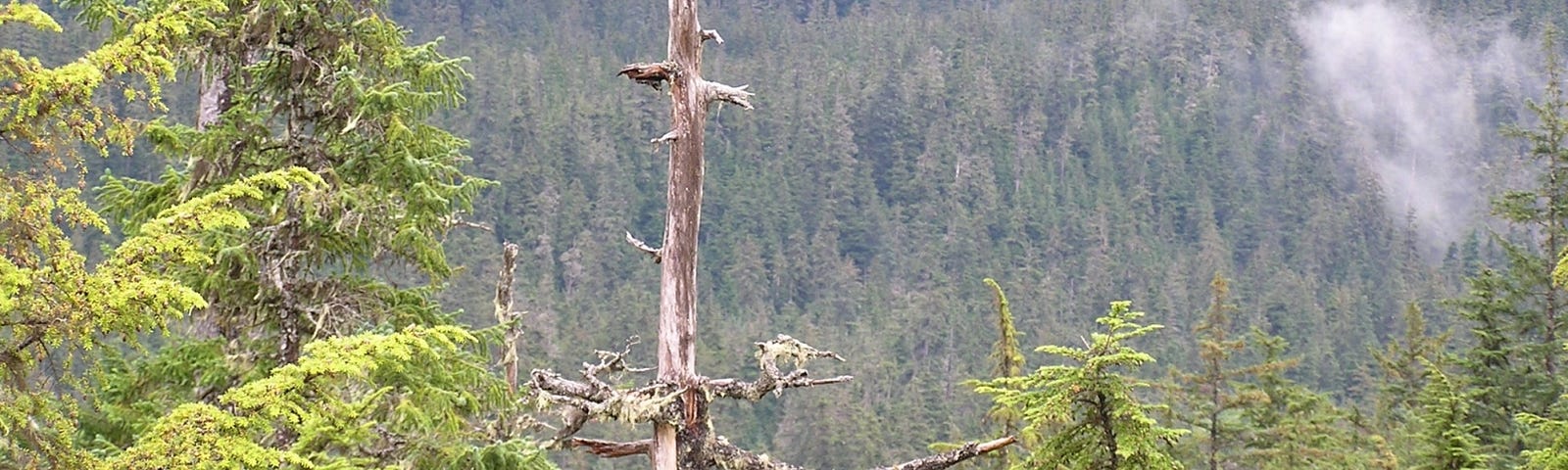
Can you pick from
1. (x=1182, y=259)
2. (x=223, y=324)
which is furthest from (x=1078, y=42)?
(x=223, y=324)

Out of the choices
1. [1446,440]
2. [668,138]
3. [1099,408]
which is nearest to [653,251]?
[668,138]

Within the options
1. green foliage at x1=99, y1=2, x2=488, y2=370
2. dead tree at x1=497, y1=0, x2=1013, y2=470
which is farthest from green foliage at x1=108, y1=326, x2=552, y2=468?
dead tree at x1=497, y1=0, x2=1013, y2=470

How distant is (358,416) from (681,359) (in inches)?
76.6

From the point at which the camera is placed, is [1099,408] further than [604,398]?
Yes

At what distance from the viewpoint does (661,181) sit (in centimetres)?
14175

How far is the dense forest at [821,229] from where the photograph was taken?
287 inches

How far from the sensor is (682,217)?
706 cm

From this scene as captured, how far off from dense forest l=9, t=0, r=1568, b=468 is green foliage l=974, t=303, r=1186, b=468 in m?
0.03

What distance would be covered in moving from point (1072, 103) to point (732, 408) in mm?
98587

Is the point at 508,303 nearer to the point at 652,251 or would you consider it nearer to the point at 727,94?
the point at 652,251

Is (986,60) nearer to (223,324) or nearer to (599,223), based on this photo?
(599,223)

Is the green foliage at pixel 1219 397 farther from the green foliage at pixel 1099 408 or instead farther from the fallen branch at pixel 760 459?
the fallen branch at pixel 760 459

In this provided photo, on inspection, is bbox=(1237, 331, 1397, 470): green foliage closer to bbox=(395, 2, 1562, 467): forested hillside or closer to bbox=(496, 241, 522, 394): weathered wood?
bbox=(496, 241, 522, 394): weathered wood

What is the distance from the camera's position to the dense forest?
728 cm
